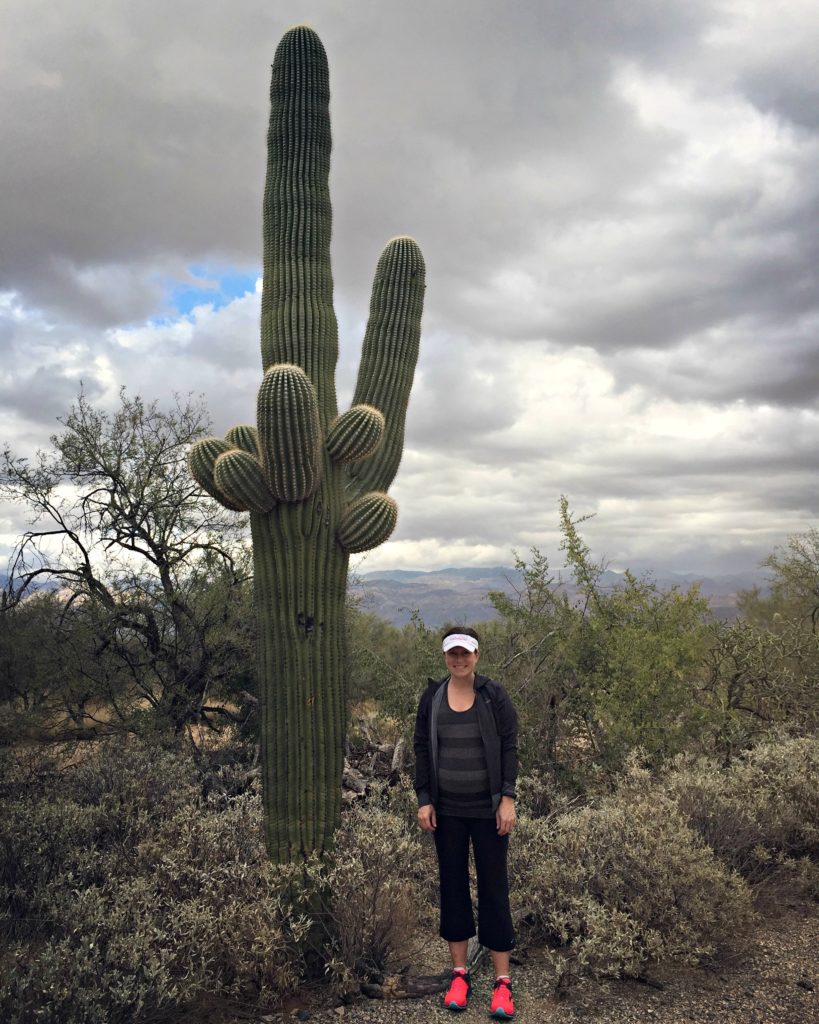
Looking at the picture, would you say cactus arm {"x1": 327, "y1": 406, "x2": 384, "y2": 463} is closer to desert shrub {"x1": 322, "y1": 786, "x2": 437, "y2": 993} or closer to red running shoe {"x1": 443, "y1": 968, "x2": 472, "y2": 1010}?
desert shrub {"x1": 322, "y1": 786, "x2": 437, "y2": 993}

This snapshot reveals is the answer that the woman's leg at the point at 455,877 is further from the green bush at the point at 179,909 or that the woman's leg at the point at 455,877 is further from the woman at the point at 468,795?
the green bush at the point at 179,909

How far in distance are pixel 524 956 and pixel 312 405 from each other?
12.8 feet

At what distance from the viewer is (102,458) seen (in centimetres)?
1159

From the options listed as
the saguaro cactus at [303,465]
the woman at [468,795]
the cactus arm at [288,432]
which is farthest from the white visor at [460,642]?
the cactus arm at [288,432]

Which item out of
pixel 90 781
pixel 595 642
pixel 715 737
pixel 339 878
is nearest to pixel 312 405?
pixel 339 878

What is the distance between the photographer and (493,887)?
4.21 metres

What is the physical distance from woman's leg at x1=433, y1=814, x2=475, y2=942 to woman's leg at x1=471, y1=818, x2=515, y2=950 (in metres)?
0.08

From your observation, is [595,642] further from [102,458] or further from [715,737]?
[102,458]

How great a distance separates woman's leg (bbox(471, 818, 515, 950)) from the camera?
4176mm

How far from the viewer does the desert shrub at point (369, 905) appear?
4.61 meters

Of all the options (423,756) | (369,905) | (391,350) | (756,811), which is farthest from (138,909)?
(391,350)

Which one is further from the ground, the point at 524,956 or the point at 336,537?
the point at 336,537

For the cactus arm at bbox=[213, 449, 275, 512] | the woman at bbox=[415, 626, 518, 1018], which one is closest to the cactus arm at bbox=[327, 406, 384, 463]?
the cactus arm at bbox=[213, 449, 275, 512]

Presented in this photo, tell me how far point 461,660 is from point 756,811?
135 inches
